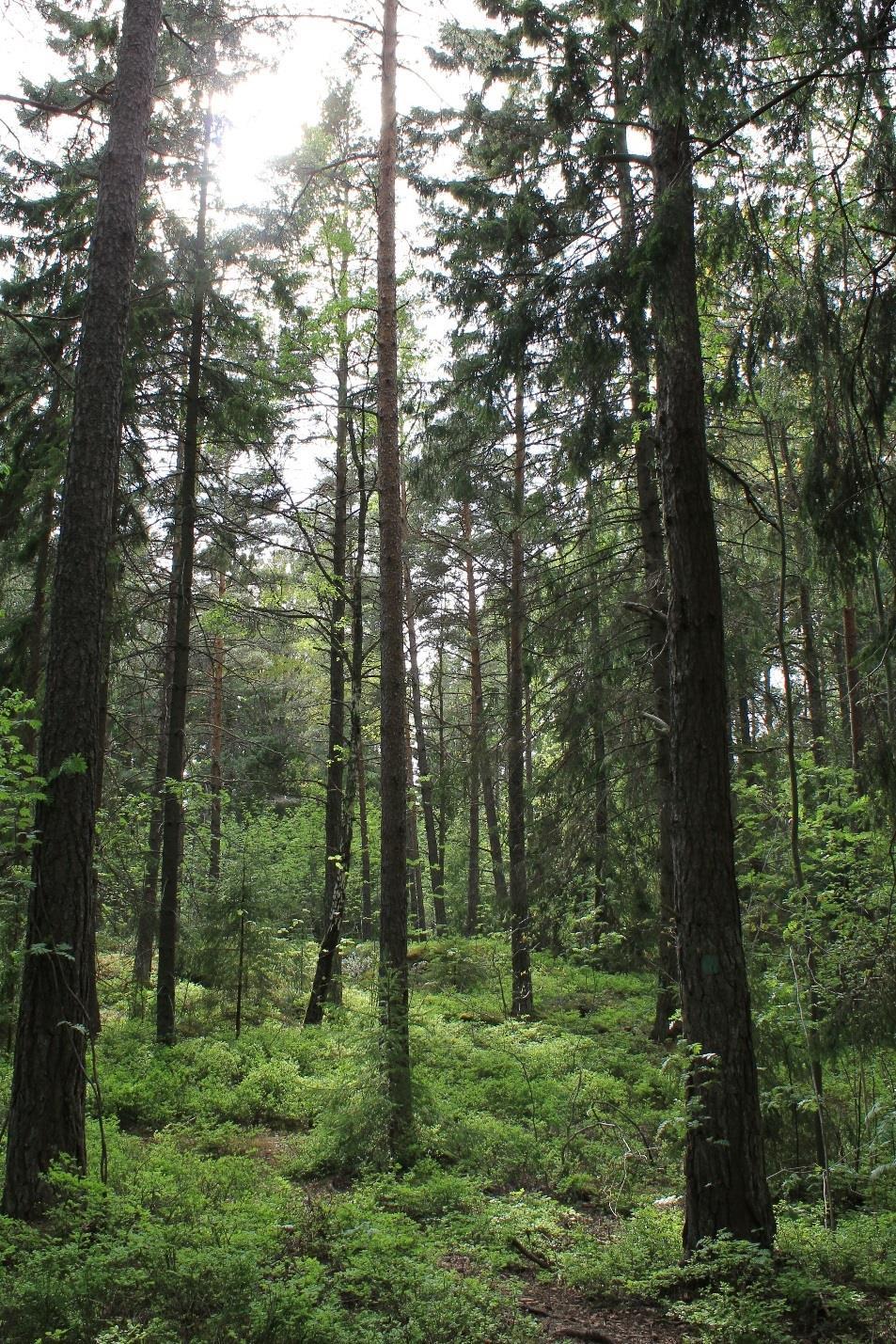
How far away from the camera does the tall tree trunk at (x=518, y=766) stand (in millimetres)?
11320

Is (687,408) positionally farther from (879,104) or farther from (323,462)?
(323,462)

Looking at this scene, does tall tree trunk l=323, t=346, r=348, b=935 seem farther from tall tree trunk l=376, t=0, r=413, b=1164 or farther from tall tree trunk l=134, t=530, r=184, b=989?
tall tree trunk l=376, t=0, r=413, b=1164

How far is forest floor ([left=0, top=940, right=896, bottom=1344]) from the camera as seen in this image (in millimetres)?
3783

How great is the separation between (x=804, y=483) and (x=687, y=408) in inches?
34.2

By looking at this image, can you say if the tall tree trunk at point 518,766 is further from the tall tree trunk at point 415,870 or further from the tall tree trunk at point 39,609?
the tall tree trunk at point 39,609

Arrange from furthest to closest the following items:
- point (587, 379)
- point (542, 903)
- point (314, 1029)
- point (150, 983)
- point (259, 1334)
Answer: point (150, 983)
point (314, 1029)
point (542, 903)
point (587, 379)
point (259, 1334)

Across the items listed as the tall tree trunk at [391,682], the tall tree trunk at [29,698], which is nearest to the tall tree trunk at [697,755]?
the tall tree trunk at [391,682]

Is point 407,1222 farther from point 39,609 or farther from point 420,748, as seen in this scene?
point 420,748

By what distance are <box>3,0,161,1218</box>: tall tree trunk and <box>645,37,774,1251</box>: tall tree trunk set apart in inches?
143

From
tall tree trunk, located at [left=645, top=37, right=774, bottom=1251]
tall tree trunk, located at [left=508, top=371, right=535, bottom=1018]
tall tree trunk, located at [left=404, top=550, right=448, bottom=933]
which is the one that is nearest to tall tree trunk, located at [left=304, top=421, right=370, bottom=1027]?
tall tree trunk, located at [left=508, top=371, right=535, bottom=1018]

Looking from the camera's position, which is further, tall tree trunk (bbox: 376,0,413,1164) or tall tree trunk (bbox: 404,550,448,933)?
tall tree trunk (bbox: 404,550,448,933)

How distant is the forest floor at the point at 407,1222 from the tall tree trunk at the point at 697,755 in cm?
25

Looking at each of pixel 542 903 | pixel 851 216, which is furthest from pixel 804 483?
pixel 542 903

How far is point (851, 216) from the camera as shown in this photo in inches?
184
